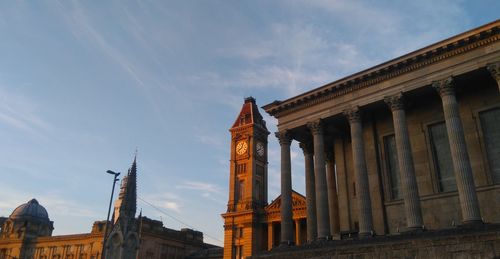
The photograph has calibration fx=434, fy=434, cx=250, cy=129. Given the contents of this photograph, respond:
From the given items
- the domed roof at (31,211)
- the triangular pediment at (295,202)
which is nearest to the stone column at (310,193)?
the triangular pediment at (295,202)

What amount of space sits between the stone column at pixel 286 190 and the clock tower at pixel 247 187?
3419 centimetres

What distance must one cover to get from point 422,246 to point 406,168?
598cm

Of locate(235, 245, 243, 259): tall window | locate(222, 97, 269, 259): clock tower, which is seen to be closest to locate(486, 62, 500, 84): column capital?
locate(222, 97, 269, 259): clock tower

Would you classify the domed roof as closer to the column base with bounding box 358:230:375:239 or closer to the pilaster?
the pilaster

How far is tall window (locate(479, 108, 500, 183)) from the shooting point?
28.4 metres

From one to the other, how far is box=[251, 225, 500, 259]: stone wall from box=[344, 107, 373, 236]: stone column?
6.17 feet

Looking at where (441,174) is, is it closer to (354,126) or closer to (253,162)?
(354,126)

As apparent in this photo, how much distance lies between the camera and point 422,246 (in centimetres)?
2416

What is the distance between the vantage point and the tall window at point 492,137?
93.1 ft

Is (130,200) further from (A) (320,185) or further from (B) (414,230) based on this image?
(B) (414,230)

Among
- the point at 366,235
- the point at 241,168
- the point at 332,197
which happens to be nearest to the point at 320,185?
the point at 332,197

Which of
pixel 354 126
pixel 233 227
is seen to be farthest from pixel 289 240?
pixel 233 227

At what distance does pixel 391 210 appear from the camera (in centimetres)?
3189

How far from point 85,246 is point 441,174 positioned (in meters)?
72.7
